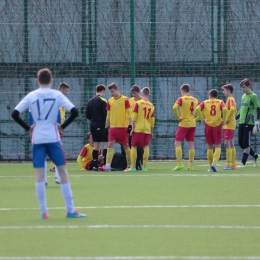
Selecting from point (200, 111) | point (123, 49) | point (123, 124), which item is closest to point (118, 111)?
point (123, 124)

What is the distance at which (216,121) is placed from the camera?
737 inches

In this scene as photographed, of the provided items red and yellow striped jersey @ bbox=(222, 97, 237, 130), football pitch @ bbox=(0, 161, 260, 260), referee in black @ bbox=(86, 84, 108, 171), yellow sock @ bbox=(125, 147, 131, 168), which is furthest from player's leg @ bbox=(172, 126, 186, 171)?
football pitch @ bbox=(0, 161, 260, 260)

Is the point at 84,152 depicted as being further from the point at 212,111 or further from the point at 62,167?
the point at 62,167

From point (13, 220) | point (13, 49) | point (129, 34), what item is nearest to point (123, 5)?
point (129, 34)

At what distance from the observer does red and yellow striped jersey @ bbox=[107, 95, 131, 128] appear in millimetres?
19156

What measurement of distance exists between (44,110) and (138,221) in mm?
1652

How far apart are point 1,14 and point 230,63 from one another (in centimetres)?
642

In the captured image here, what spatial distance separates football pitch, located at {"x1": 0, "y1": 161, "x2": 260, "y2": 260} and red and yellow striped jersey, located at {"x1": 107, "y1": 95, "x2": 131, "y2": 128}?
9.34ft

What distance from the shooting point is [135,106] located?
18734 mm

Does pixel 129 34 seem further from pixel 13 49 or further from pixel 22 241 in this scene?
pixel 22 241

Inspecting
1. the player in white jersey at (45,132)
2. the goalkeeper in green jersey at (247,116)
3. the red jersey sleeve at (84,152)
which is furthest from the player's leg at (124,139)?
the player in white jersey at (45,132)

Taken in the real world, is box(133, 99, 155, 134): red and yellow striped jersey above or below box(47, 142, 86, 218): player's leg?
above

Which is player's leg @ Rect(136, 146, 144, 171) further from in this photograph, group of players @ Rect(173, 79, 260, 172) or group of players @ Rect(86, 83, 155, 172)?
group of players @ Rect(173, 79, 260, 172)

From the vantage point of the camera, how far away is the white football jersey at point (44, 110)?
9734 mm
